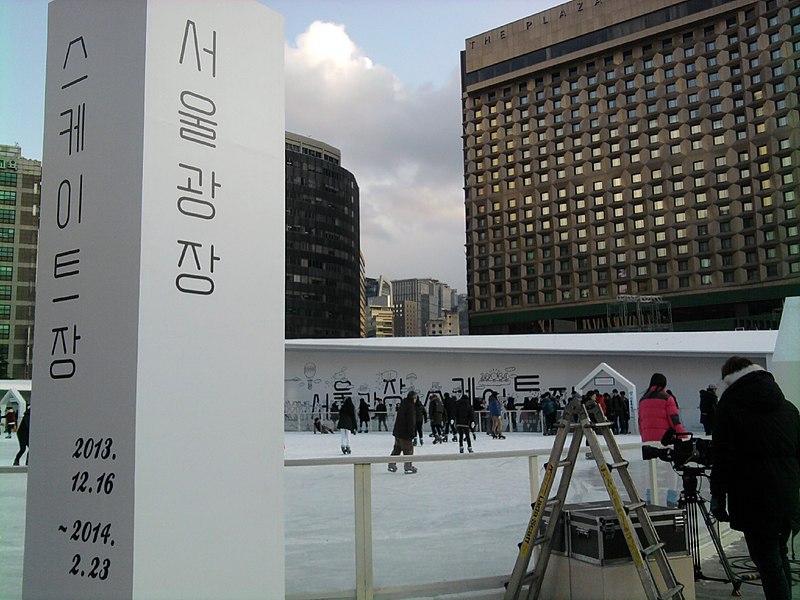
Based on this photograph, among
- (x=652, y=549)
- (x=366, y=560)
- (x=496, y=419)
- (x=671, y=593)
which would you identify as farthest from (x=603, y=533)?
(x=496, y=419)

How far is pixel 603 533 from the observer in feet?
14.6

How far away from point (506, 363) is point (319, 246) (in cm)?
8556

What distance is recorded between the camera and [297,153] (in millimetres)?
111875

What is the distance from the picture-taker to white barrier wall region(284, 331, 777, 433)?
25719 millimetres

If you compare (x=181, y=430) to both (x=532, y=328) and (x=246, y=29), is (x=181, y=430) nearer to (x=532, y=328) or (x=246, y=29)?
(x=246, y=29)

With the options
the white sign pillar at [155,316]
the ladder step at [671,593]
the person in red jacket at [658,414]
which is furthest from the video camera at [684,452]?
the white sign pillar at [155,316]

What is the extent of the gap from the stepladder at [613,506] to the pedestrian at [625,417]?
18.4 metres

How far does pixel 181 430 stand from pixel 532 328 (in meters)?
77.8

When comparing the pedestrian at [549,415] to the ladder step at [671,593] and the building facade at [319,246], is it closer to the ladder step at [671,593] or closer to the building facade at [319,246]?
the ladder step at [671,593]

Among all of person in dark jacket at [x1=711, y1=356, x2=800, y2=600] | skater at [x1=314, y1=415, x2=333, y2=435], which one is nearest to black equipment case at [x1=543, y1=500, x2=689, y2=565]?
person in dark jacket at [x1=711, y1=356, x2=800, y2=600]

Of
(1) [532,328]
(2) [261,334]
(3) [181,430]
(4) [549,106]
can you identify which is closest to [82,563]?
(3) [181,430]

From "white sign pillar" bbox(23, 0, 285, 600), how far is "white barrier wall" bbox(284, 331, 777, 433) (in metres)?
22.3

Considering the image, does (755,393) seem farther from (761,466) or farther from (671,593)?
(671,593)

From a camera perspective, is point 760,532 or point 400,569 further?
point 400,569
